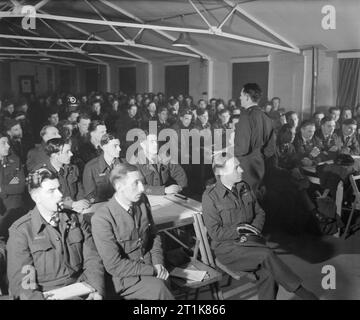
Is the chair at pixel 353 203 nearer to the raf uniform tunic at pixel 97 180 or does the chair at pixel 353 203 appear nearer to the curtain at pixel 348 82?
the raf uniform tunic at pixel 97 180

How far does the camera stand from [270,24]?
5.82m

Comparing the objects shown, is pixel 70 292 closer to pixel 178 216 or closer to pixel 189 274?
pixel 189 274

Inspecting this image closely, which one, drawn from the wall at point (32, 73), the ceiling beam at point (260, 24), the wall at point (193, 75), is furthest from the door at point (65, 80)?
the ceiling beam at point (260, 24)

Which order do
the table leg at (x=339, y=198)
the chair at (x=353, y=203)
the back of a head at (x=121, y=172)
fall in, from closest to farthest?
the back of a head at (x=121, y=172), the chair at (x=353, y=203), the table leg at (x=339, y=198)

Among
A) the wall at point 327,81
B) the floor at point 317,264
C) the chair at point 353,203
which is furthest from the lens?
the wall at point 327,81

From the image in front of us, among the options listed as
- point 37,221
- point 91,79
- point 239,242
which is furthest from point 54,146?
point 91,79

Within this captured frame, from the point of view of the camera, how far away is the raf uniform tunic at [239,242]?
249cm

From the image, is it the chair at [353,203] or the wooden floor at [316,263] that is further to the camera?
the chair at [353,203]

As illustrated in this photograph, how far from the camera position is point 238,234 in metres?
2.68

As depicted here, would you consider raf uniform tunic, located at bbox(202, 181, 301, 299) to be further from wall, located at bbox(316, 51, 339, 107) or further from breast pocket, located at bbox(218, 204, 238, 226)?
wall, located at bbox(316, 51, 339, 107)

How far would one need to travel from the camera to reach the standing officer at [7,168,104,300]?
1.97 meters

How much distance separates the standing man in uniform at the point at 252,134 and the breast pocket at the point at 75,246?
188 cm
